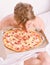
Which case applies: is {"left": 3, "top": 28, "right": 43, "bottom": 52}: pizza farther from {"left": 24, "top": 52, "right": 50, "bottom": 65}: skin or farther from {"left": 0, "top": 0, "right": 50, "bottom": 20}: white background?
{"left": 0, "top": 0, "right": 50, "bottom": 20}: white background

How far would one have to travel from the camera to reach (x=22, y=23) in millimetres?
1054

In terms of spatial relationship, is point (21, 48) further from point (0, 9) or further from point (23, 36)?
point (0, 9)

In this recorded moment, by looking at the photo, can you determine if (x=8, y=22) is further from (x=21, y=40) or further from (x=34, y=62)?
(x=34, y=62)

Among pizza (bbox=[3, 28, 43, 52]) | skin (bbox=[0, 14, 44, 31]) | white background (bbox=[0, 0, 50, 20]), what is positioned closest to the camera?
pizza (bbox=[3, 28, 43, 52])

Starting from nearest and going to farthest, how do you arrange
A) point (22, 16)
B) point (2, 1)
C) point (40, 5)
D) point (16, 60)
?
1. point (16, 60)
2. point (22, 16)
3. point (2, 1)
4. point (40, 5)

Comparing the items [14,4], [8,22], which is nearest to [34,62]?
[8,22]

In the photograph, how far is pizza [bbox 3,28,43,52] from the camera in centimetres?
96

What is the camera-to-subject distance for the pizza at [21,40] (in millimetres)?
958

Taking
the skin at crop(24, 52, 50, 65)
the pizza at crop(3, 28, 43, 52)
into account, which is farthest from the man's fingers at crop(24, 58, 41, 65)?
the pizza at crop(3, 28, 43, 52)

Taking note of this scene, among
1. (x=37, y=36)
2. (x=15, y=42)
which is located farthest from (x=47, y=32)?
(x=15, y=42)

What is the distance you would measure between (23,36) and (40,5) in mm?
636

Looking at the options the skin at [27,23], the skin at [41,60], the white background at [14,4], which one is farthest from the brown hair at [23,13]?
the white background at [14,4]

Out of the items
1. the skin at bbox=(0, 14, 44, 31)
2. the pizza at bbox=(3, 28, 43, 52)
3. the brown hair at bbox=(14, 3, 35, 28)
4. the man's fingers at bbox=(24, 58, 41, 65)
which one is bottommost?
the man's fingers at bbox=(24, 58, 41, 65)

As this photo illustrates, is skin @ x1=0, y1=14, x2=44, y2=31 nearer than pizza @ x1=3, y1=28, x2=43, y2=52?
No
